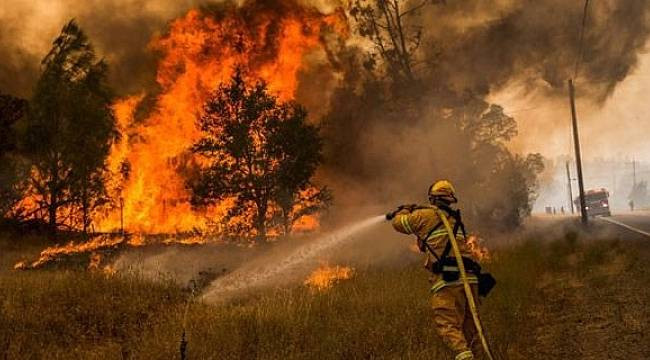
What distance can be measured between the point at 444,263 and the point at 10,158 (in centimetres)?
1969

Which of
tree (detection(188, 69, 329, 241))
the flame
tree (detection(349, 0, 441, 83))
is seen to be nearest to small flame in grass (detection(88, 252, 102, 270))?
tree (detection(188, 69, 329, 241))

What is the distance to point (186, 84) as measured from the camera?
95.2 ft

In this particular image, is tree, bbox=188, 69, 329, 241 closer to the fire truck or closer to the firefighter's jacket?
the firefighter's jacket

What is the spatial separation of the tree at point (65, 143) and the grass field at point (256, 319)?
8.14 meters

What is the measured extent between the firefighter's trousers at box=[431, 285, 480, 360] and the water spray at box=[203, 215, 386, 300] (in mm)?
4212

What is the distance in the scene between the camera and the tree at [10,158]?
19938 mm

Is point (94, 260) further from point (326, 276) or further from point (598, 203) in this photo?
point (598, 203)

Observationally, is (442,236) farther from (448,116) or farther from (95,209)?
(95,209)

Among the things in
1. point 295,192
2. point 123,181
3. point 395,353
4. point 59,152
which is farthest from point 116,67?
point 395,353

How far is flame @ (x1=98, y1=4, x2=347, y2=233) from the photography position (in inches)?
1026

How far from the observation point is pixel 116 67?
34938 mm

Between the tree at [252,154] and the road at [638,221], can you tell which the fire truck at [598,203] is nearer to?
the road at [638,221]

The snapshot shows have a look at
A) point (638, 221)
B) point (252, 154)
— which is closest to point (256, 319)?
point (252, 154)

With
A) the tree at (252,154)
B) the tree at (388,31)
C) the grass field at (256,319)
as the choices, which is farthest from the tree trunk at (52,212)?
the tree at (388,31)
